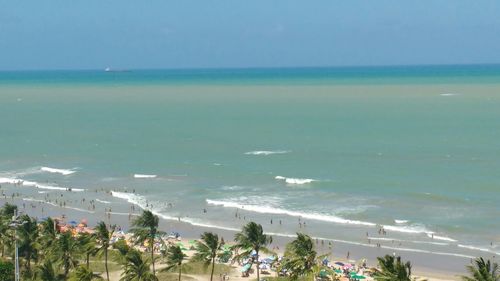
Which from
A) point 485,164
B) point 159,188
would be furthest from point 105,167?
point 485,164

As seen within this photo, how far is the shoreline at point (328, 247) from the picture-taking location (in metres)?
50.1

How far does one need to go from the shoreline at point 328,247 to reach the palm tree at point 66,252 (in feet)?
51.6

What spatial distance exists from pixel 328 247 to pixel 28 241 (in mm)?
24018

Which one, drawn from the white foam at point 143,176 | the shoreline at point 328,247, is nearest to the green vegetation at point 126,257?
the shoreline at point 328,247

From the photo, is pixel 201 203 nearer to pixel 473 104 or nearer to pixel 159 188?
pixel 159 188

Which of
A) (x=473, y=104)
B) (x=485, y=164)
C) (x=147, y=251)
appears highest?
(x=473, y=104)

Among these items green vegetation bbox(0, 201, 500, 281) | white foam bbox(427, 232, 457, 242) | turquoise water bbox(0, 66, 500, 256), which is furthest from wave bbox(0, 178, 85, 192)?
white foam bbox(427, 232, 457, 242)

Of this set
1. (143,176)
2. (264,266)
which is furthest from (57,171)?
(264,266)

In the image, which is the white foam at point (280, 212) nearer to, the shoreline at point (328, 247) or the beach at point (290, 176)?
the beach at point (290, 176)

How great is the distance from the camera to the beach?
59562mm

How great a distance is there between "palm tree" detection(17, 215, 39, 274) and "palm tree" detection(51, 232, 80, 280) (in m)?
2.46

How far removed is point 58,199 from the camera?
73.4 m

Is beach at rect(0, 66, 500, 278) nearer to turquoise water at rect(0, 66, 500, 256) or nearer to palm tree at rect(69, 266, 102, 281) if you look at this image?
turquoise water at rect(0, 66, 500, 256)

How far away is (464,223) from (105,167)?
47404mm
